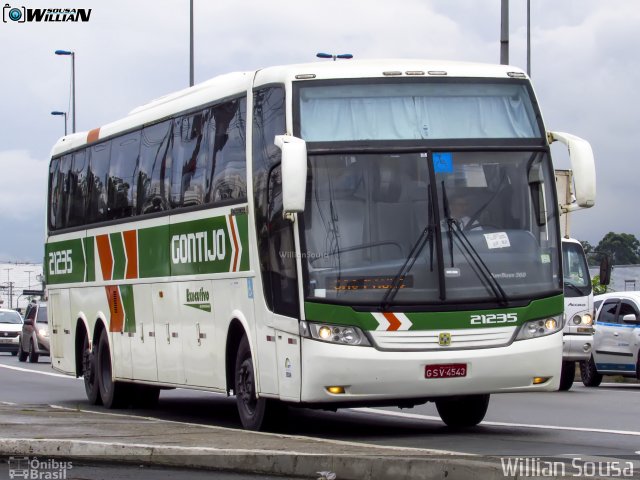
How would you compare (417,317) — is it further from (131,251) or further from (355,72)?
(131,251)

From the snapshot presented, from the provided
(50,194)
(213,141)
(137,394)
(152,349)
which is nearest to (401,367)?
(213,141)

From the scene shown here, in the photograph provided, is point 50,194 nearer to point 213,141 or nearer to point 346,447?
point 213,141

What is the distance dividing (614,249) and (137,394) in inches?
4516

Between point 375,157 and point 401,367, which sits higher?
point 375,157

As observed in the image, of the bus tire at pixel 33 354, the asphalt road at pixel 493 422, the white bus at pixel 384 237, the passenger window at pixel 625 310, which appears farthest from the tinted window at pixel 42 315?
the white bus at pixel 384 237

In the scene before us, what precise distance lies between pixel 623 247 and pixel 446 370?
12271 centimetres

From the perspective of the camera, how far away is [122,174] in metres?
20.5

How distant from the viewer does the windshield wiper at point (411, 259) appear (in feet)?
46.6

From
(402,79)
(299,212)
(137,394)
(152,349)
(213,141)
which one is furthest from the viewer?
(137,394)

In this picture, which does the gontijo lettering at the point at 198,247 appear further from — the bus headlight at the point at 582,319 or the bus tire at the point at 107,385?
the bus headlight at the point at 582,319

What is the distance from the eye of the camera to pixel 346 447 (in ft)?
38.9

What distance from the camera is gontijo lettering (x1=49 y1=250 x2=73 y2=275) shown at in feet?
76.7

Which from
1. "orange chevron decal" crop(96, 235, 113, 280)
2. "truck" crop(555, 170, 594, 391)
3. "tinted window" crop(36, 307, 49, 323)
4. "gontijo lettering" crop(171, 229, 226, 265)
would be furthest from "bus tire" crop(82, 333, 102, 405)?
"tinted window" crop(36, 307, 49, 323)

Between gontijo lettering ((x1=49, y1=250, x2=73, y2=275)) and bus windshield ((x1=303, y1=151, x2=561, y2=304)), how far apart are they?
9.57m
